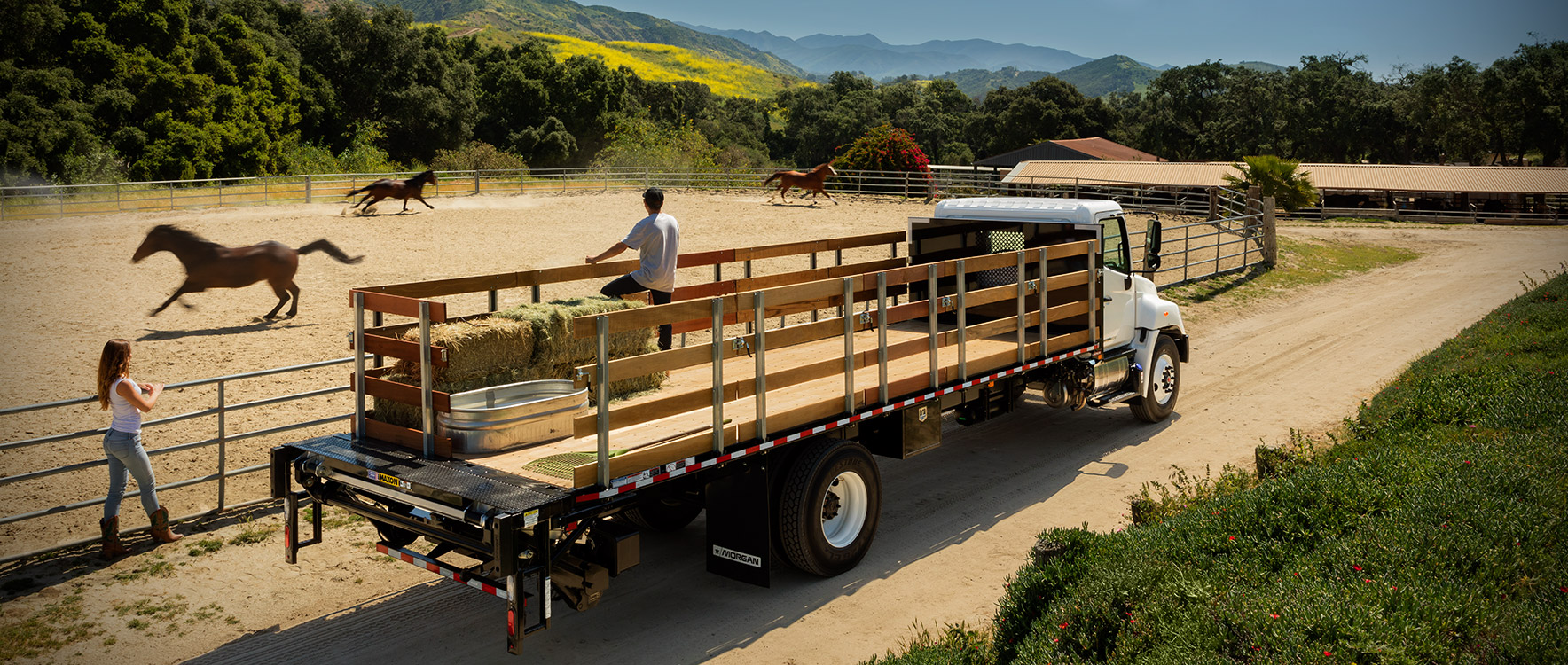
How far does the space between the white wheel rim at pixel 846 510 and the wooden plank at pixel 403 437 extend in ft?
8.71

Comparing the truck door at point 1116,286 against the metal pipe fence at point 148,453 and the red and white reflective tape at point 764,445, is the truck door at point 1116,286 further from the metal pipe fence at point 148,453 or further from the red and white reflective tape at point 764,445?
the metal pipe fence at point 148,453

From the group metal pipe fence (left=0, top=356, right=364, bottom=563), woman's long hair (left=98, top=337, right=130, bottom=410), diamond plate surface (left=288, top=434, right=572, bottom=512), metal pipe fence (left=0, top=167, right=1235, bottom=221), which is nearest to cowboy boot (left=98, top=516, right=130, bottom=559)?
metal pipe fence (left=0, top=356, right=364, bottom=563)

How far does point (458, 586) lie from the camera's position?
24.1 feet

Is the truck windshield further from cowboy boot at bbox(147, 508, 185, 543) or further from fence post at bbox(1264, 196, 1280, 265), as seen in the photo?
fence post at bbox(1264, 196, 1280, 265)

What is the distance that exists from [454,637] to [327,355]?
8273 millimetres

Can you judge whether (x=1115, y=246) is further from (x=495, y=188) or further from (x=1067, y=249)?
(x=495, y=188)

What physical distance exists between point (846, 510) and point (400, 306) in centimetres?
337

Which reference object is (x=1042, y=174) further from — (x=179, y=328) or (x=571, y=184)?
(x=179, y=328)

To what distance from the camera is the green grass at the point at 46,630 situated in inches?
241

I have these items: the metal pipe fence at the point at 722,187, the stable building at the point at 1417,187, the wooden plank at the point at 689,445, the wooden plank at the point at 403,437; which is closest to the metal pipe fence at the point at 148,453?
the metal pipe fence at the point at 722,187

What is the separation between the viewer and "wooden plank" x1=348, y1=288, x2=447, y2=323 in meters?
6.04

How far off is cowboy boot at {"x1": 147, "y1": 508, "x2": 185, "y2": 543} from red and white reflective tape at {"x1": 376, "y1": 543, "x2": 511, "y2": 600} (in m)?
2.52

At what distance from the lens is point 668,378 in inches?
328

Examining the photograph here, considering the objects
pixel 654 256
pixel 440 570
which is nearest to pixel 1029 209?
pixel 654 256
